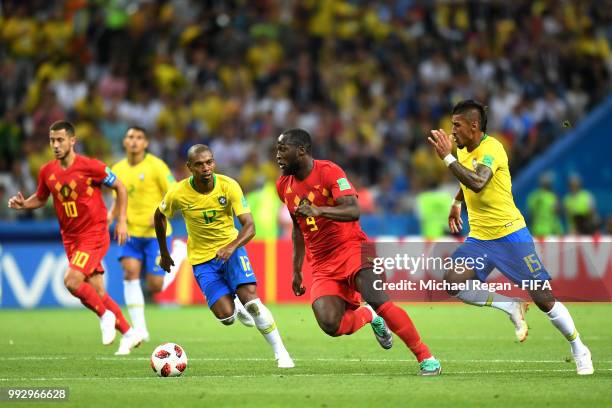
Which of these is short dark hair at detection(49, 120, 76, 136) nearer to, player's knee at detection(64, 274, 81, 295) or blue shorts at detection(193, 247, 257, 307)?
player's knee at detection(64, 274, 81, 295)

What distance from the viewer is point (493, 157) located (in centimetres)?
1069

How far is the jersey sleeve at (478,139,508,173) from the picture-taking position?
10.6 metres

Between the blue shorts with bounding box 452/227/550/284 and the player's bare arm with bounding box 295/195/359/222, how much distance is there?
1.54m

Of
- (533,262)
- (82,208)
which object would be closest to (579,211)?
(82,208)

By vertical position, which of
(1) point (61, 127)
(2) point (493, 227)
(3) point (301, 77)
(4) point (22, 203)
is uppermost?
(3) point (301, 77)

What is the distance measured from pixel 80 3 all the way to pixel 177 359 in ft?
56.1

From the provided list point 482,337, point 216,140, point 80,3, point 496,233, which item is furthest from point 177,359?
point 80,3

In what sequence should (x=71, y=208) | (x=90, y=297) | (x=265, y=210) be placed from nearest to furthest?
(x=90, y=297)
(x=71, y=208)
(x=265, y=210)

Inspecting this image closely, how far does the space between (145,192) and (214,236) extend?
10.5 ft

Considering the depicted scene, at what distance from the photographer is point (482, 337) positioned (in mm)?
14992

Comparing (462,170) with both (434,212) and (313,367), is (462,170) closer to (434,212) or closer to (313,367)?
(313,367)

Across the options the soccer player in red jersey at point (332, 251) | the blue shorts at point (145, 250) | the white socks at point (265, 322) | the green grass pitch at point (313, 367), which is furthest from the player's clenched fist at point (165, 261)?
the blue shorts at point (145, 250)

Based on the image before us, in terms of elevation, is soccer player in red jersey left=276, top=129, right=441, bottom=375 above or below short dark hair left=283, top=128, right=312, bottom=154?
below

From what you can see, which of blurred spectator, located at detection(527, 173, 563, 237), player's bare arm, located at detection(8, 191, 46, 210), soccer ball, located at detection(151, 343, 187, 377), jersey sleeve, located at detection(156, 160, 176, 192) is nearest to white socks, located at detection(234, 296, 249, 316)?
soccer ball, located at detection(151, 343, 187, 377)
